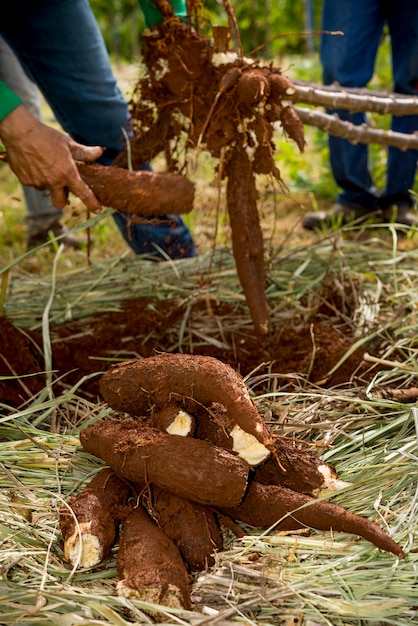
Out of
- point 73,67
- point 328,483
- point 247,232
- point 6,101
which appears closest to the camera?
point 328,483

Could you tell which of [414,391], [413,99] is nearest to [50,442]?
[414,391]

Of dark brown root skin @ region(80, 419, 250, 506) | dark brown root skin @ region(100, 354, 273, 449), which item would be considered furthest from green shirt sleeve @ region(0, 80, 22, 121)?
dark brown root skin @ region(80, 419, 250, 506)

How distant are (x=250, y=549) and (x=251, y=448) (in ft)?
0.61

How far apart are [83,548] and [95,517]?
0.06m

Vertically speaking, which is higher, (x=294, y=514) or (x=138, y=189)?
(x=138, y=189)

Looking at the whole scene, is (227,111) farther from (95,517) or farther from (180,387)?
(95,517)

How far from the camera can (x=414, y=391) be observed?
5.00ft

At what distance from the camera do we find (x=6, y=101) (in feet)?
5.41

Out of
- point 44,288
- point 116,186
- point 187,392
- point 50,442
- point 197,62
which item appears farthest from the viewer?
point 44,288

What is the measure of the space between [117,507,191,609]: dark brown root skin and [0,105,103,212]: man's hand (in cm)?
98

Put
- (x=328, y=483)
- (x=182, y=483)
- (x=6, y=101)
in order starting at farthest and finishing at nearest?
(x=6, y=101), (x=328, y=483), (x=182, y=483)

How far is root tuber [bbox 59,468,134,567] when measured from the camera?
1142 mm

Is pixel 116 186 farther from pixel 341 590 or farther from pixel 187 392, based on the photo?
pixel 341 590

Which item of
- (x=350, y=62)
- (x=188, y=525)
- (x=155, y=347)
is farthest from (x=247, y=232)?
(x=350, y=62)
